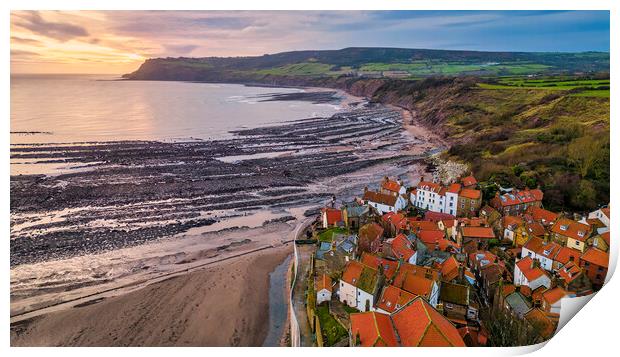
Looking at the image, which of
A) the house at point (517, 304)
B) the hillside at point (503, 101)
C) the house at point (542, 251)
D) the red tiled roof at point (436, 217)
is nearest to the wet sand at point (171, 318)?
the house at point (517, 304)

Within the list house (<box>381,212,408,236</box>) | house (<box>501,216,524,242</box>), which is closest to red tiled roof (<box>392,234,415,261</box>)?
house (<box>381,212,408,236</box>)

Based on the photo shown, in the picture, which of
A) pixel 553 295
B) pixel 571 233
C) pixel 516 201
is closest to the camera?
pixel 553 295

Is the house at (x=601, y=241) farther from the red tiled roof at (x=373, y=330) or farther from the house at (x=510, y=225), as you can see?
the red tiled roof at (x=373, y=330)

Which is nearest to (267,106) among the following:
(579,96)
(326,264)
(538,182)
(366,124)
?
(366,124)

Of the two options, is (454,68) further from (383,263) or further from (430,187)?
(383,263)

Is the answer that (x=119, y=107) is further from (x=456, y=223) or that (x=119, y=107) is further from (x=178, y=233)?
(x=456, y=223)

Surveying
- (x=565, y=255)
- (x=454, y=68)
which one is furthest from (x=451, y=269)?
(x=454, y=68)

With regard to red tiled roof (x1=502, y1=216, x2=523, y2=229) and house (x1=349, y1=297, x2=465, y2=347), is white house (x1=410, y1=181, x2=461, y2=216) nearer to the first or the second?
red tiled roof (x1=502, y1=216, x2=523, y2=229)
